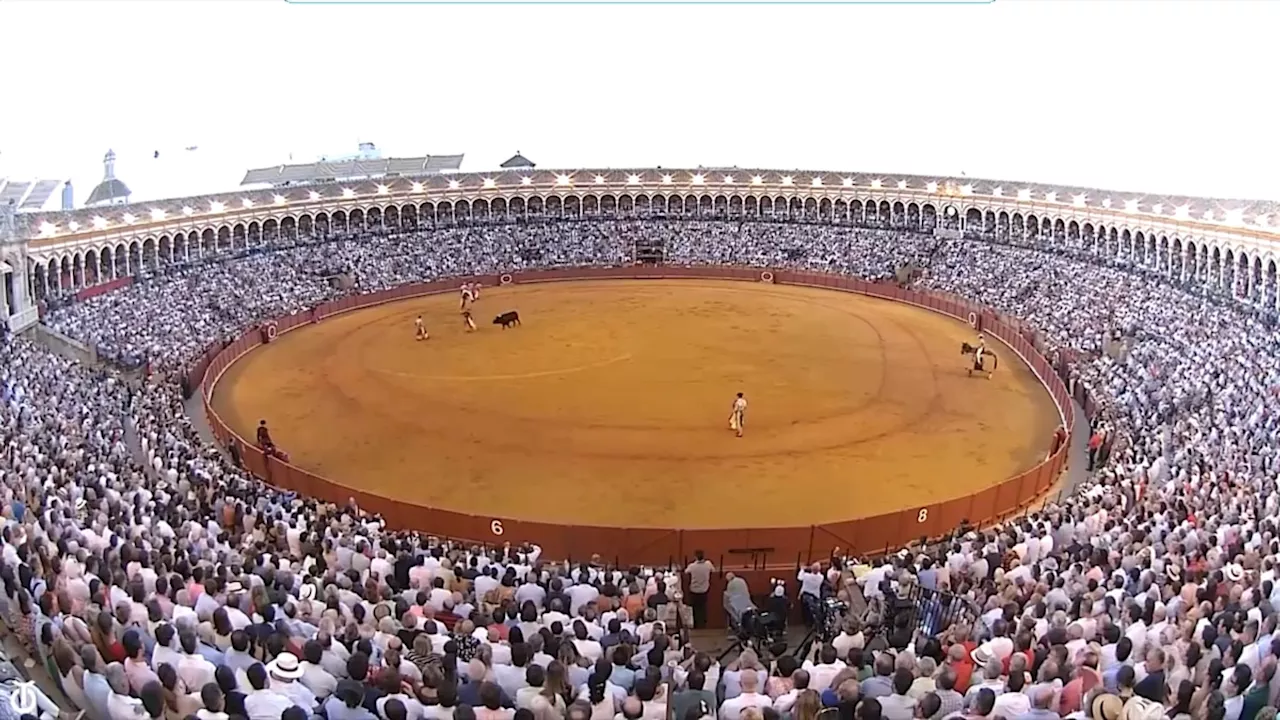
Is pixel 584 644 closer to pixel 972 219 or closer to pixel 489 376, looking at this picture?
pixel 489 376

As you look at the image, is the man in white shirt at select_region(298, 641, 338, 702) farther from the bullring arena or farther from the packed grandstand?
the bullring arena

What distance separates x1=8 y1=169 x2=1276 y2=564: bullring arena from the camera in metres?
29.9

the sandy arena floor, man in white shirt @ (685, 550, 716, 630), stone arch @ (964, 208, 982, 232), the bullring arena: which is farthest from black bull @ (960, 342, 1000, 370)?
stone arch @ (964, 208, 982, 232)

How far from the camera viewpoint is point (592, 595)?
60.0 feet

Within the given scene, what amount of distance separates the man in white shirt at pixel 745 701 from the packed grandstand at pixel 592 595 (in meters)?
0.08

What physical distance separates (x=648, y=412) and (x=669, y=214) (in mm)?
51730

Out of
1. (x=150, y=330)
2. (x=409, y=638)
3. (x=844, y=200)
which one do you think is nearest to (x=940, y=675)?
(x=409, y=638)

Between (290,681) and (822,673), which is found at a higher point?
(290,681)

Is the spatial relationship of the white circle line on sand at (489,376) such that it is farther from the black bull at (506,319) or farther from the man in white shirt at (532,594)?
the man in white shirt at (532,594)

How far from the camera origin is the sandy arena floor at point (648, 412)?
30.9m

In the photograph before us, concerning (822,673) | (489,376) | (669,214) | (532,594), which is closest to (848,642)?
(822,673)

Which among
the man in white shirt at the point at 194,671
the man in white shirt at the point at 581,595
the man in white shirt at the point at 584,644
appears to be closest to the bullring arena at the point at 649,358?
the man in white shirt at the point at 581,595

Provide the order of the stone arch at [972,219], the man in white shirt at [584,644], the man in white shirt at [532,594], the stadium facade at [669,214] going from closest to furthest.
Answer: the man in white shirt at [584,644]
the man in white shirt at [532,594]
the stadium facade at [669,214]
the stone arch at [972,219]

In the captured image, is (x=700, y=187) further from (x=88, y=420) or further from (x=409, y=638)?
(x=409, y=638)
